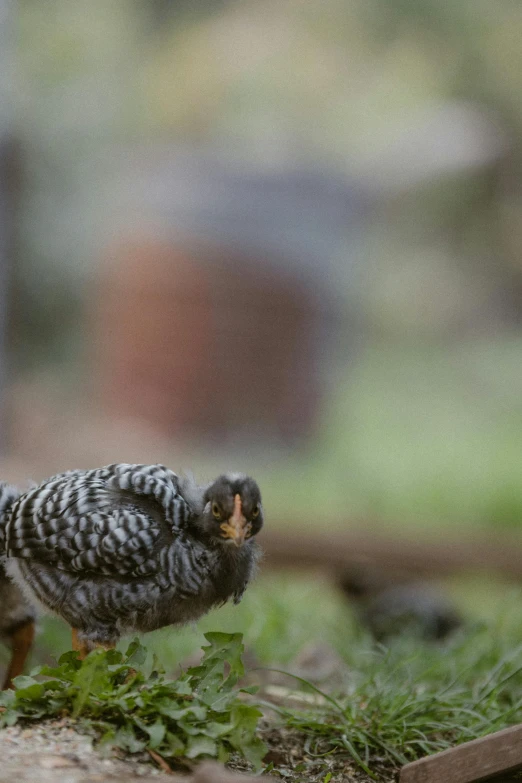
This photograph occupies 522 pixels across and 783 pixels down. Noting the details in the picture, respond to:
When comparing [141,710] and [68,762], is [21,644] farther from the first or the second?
[68,762]

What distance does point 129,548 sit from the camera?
273 centimetres

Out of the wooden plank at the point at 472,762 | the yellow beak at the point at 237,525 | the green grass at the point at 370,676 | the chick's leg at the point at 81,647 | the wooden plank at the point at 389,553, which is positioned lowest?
the wooden plank at the point at 389,553

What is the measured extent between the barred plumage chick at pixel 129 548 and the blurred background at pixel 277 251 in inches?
115

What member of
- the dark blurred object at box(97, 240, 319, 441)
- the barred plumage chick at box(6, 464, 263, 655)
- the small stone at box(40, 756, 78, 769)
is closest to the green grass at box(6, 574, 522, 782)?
the barred plumage chick at box(6, 464, 263, 655)

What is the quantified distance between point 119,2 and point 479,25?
5277mm

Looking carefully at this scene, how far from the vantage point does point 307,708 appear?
3334mm

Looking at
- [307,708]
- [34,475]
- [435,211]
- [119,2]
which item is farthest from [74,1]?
[307,708]

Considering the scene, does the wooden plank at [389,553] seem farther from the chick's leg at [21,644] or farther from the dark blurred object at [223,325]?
the dark blurred object at [223,325]

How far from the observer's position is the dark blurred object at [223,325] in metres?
10.2

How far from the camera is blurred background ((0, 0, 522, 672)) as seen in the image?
9.43 m

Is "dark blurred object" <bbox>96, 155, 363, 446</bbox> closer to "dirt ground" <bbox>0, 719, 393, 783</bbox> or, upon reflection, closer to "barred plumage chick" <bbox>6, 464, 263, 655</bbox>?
"barred plumage chick" <bbox>6, 464, 263, 655</bbox>

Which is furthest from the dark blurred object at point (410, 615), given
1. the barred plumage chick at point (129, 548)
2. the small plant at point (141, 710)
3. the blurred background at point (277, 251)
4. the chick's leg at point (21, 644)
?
the small plant at point (141, 710)

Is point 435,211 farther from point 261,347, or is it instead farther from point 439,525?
point 439,525

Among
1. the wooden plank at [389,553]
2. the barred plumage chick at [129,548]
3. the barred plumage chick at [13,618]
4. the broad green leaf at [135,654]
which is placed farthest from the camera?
the wooden plank at [389,553]
